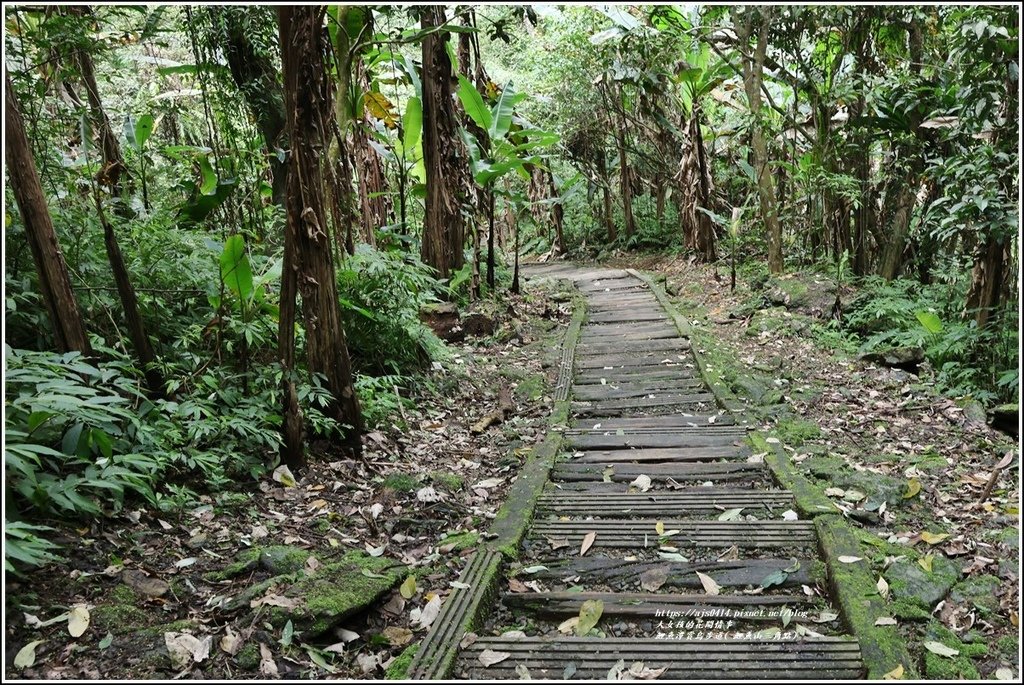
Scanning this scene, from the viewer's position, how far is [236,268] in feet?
13.8

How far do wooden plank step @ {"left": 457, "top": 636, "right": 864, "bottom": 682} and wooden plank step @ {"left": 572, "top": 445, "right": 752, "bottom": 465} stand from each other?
7.47 feet

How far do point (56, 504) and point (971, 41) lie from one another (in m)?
6.78

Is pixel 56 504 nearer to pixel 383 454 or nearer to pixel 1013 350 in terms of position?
pixel 383 454

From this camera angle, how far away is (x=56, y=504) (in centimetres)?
303

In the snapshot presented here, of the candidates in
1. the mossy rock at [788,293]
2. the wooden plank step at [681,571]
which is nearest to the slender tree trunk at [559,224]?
the mossy rock at [788,293]

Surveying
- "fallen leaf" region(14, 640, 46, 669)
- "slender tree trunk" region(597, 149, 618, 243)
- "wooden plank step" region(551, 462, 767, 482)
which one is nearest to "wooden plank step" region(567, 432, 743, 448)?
"wooden plank step" region(551, 462, 767, 482)

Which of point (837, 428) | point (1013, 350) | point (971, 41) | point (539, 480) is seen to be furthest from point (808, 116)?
point (539, 480)

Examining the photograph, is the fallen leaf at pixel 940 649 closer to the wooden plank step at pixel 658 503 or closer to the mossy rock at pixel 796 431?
the wooden plank step at pixel 658 503

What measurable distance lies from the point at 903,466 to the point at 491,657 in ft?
10.6

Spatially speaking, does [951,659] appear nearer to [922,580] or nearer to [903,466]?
[922,580]

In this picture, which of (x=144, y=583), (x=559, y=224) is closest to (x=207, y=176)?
(x=144, y=583)

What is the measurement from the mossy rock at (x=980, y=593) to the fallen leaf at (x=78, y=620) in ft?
11.2

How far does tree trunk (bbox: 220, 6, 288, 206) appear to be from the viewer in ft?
21.1

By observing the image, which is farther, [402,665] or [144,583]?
[144,583]
